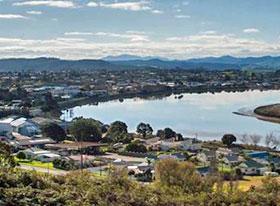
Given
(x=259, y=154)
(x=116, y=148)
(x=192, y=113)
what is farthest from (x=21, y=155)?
(x=192, y=113)

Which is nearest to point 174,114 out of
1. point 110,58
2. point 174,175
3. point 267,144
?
point 267,144

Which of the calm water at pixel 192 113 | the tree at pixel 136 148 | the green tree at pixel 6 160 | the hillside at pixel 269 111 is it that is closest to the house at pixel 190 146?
the tree at pixel 136 148

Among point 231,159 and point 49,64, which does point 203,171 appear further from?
point 49,64

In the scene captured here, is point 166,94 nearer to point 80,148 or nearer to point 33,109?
point 33,109

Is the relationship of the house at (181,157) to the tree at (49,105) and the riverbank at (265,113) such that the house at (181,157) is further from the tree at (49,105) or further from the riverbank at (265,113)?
the tree at (49,105)

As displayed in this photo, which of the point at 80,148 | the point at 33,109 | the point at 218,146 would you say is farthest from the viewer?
the point at 33,109
